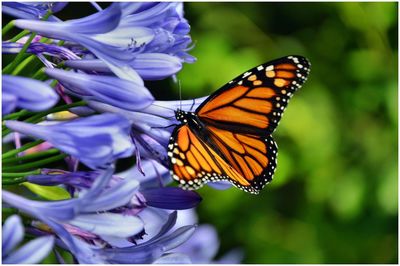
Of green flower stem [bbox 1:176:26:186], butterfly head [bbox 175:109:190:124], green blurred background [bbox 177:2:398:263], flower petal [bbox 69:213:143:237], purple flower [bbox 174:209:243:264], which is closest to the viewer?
flower petal [bbox 69:213:143:237]

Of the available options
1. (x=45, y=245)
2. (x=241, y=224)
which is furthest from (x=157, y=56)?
(x=241, y=224)

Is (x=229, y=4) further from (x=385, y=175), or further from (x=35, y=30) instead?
(x=35, y=30)

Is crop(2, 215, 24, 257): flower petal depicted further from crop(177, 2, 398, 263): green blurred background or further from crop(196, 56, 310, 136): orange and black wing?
crop(177, 2, 398, 263): green blurred background

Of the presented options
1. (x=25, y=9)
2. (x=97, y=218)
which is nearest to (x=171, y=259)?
(x=97, y=218)

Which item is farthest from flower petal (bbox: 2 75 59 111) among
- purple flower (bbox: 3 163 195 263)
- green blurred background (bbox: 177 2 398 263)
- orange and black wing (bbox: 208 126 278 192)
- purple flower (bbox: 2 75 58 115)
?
green blurred background (bbox: 177 2 398 263)

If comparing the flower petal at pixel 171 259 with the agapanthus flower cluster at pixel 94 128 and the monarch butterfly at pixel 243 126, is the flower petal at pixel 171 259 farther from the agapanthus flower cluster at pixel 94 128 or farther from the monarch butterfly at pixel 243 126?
the monarch butterfly at pixel 243 126

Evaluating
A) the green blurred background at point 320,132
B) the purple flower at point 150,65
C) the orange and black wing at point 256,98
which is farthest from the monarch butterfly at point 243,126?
the green blurred background at point 320,132
